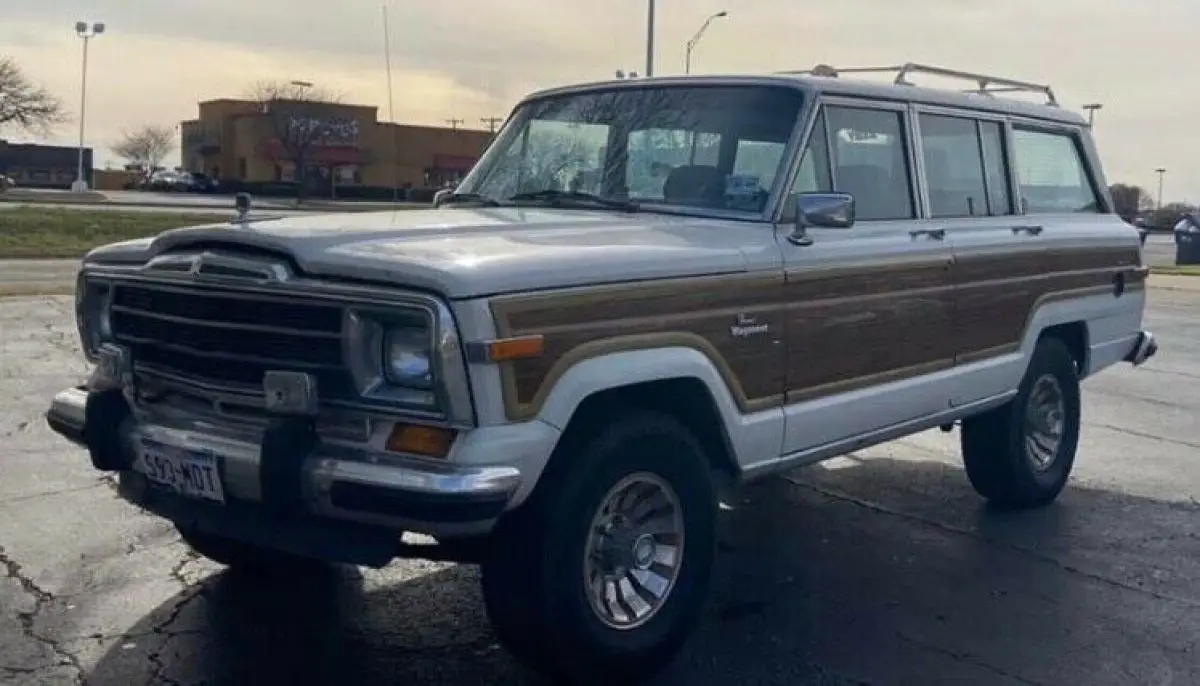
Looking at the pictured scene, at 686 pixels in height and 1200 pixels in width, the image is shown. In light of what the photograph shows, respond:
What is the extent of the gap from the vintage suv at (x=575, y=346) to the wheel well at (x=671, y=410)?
0.03ft

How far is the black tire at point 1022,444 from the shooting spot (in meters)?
7.09

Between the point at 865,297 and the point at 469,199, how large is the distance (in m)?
1.82

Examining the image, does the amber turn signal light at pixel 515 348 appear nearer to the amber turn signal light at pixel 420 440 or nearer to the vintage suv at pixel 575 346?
the vintage suv at pixel 575 346

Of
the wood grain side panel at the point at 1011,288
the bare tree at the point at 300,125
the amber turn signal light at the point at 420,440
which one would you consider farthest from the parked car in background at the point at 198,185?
the amber turn signal light at the point at 420,440

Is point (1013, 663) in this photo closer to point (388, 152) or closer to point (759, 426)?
point (759, 426)

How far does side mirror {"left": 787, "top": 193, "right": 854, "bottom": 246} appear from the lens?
202 inches

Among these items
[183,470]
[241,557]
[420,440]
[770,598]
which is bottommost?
[770,598]

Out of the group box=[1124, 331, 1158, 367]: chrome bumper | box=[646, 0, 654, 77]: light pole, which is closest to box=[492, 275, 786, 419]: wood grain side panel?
box=[1124, 331, 1158, 367]: chrome bumper

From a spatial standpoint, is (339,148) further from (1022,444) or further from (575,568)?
(575,568)

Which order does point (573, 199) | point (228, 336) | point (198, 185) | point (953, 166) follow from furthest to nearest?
1. point (198, 185)
2. point (953, 166)
3. point (573, 199)
4. point (228, 336)

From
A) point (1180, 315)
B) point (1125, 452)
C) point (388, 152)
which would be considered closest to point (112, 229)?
point (1180, 315)

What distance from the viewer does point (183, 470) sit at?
4.41 meters

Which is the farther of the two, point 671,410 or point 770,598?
point 770,598

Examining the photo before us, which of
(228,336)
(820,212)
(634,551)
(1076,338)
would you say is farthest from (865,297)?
(228,336)
